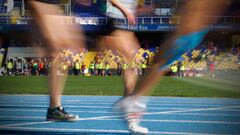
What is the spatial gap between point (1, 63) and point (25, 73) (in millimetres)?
1571

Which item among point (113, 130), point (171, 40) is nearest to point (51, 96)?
point (113, 130)

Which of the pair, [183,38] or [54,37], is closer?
[183,38]

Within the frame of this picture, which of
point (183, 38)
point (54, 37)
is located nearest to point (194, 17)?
point (183, 38)

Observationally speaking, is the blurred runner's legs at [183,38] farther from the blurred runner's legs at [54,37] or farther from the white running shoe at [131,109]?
the blurred runner's legs at [54,37]

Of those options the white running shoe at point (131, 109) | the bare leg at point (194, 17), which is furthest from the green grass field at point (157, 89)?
the bare leg at point (194, 17)

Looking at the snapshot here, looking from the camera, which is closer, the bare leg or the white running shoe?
the bare leg

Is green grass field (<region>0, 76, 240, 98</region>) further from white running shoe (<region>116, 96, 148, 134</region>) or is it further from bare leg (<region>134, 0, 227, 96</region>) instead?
bare leg (<region>134, 0, 227, 96</region>)

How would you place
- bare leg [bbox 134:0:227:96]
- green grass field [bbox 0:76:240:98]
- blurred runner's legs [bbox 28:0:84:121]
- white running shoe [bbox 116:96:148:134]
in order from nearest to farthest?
bare leg [bbox 134:0:227:96]
white running shoe [bbox 116:96:148:134]
blurred runner's legs [bbox 28:0:84:121]
green grass field [bbox 0:76:240:98]

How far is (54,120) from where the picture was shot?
285 centimetres

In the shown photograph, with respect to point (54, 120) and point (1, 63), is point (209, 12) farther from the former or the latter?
point (1, 63)

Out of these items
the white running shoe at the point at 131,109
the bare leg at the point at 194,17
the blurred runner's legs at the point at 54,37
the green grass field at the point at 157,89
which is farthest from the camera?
the green grass field at the point at 157,89

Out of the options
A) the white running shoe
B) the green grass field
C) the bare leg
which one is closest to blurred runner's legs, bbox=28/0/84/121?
the white running shoe

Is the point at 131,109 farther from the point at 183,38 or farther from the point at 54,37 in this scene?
the point at 54,37

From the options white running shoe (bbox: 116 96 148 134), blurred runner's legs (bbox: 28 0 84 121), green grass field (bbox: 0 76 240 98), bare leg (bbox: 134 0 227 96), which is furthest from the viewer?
green grass field (bbox: 0 76 240 98)
